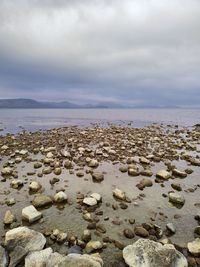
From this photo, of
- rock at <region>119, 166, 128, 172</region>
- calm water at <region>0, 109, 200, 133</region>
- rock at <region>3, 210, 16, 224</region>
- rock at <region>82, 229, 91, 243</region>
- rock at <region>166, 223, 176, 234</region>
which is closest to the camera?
rock at <region>82, 229, 91, 243</region>

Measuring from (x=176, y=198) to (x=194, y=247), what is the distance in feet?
7.89

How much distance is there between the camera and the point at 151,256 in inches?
168

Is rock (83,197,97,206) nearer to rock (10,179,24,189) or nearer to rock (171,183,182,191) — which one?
rock (10,179,24,189)

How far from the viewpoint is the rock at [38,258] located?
168 inches

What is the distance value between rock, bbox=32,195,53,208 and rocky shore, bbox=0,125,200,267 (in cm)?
1

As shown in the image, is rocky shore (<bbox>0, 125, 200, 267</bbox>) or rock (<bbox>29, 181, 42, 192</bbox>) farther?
rock (<bbox>29, 181, 42, 192</bbox>)

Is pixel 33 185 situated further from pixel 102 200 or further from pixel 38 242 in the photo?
pixel 38 242

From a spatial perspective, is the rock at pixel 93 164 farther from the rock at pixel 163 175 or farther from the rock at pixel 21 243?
the rock at pixel 21 243

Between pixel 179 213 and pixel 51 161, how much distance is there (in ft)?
21.7

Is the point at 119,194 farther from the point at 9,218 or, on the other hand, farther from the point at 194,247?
the point at 9,218

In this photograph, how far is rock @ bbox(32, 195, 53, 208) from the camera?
6.76 m

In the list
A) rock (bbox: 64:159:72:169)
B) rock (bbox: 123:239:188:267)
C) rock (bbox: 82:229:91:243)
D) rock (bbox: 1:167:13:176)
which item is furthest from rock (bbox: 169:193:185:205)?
rock (bbox: 1:167:13:176)

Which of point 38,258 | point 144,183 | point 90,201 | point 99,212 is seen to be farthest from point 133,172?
point 38,258

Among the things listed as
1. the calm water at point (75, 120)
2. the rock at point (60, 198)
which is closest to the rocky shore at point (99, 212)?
the rock at point (60, 198)
